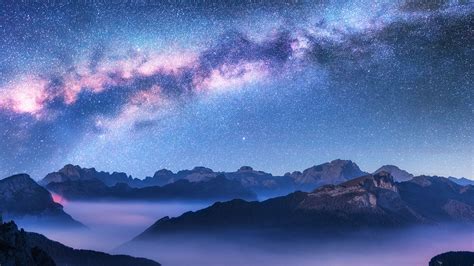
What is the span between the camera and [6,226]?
143m

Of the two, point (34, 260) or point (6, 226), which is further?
point (34, 260)

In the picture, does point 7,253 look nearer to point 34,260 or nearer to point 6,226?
point 6,226

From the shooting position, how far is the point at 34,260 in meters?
157

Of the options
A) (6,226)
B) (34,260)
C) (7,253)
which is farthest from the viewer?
(34,260)

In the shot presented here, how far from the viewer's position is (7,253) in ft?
432

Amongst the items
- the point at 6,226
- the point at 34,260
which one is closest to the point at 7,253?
the point at 6,226

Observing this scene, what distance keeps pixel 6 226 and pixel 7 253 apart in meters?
13.5

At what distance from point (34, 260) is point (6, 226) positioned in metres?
19.6

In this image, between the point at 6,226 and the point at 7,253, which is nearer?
the point at 7,253

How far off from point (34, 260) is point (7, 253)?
26584mm

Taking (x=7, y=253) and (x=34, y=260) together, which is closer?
(x=7, y=253)

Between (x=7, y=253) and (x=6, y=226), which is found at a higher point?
(x=6, y=226)

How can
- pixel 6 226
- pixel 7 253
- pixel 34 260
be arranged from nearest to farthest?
1. pixel 7 253
2. pixel 6 226
3. pixel 34 260
